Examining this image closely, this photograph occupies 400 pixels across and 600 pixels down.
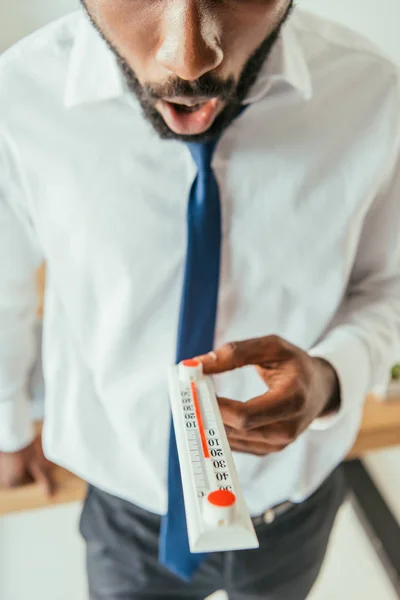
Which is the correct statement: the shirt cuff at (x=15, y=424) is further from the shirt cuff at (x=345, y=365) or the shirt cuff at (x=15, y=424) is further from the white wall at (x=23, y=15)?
the white wall at (x=23, y=15)

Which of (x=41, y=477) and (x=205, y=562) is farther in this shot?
(x=41, y=477)

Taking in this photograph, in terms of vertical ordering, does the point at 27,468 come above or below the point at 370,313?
below

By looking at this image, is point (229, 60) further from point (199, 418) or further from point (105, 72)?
point (199, 418)

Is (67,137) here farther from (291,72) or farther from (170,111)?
(291,72)

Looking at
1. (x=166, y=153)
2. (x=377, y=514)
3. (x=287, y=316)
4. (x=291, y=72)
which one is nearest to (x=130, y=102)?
(x=166, y=153)

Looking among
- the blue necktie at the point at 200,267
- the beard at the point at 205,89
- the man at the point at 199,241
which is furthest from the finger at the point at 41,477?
the beard at the point at 205,89

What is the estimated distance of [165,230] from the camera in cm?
64

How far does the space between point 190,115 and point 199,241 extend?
12cm

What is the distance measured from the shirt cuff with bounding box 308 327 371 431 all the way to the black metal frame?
2.74 feet

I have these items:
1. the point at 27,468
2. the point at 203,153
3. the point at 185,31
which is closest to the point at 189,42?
the point at 185,31

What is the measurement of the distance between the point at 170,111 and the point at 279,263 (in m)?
0.22

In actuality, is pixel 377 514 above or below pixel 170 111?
below

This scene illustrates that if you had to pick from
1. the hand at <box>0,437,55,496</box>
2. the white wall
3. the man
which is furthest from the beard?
the hand at <box>0,437,55,496</box>

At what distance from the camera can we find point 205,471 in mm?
383
